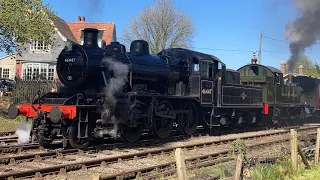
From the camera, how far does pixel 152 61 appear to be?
1262 cm

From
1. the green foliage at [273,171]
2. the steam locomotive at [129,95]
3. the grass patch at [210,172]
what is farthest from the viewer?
the steam locomotive at [129,95]

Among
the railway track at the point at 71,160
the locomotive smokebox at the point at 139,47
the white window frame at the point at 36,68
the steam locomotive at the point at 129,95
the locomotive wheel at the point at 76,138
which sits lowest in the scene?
the railway track at the point at 71,160

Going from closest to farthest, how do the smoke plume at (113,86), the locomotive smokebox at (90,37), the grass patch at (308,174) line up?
the grass patch at (308,174)
the smoke plume at (113,86)
the locomotive smokebox at (90,37)

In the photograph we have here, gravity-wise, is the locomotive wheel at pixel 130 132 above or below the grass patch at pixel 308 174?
above

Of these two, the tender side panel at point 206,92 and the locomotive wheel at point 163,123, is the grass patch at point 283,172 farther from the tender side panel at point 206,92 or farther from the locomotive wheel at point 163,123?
the tender side panel at point 206,92

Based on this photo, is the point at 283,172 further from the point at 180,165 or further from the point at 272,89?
the point at 272,89

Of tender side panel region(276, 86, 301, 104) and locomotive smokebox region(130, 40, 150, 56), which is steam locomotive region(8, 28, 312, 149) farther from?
tender side panel region(276, 86, 301, 104)

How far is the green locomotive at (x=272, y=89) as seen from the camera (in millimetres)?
20114

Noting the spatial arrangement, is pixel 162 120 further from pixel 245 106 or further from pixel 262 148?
pixel 245 106

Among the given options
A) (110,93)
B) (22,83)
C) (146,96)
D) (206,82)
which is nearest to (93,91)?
(110,93)

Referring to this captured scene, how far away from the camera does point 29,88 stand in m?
19.8

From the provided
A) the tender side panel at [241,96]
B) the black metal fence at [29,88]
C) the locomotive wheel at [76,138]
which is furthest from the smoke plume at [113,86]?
the black metal fence at [29,88]

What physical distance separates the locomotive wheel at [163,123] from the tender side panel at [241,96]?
3506mm

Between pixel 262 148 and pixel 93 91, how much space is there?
5.83 metres
